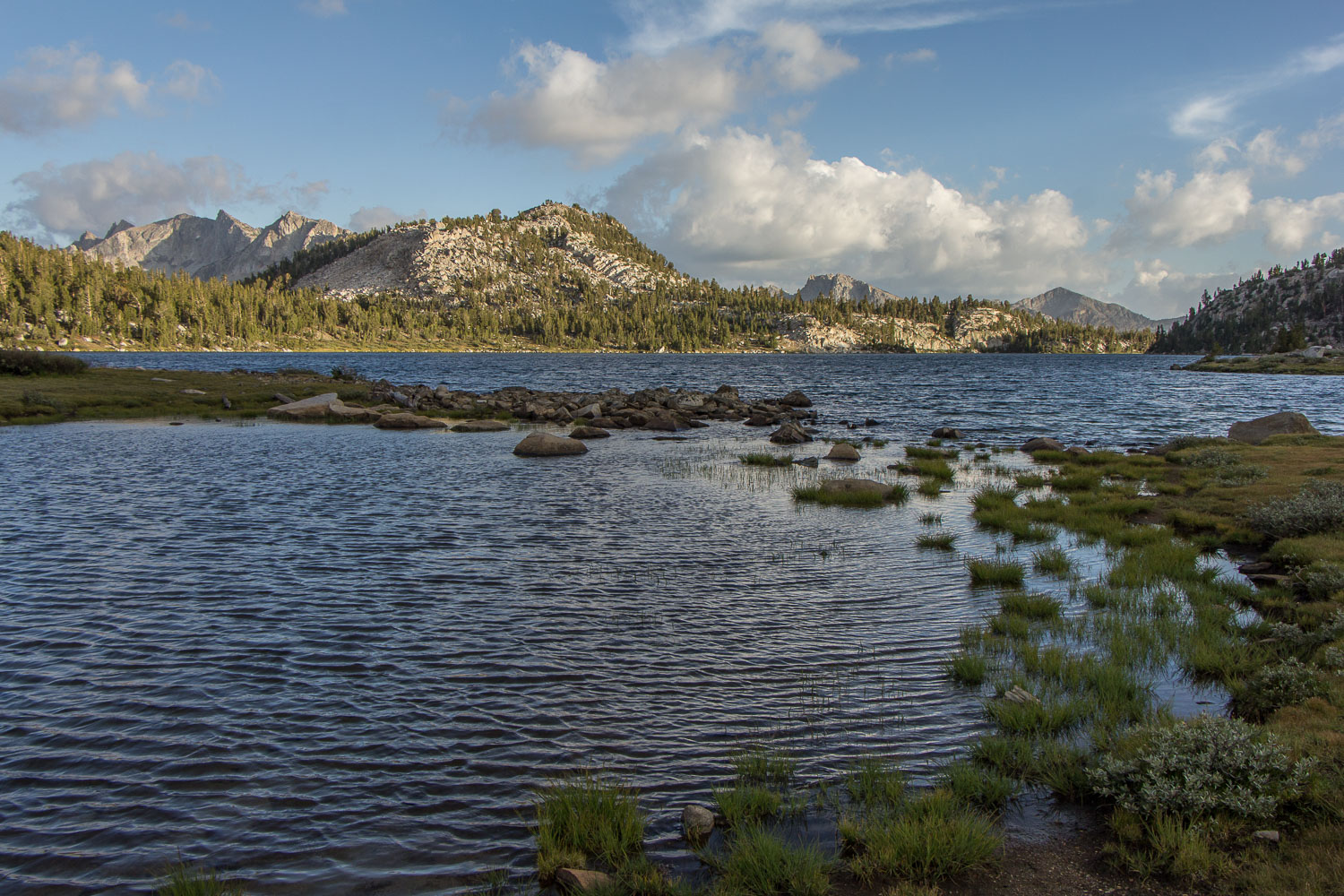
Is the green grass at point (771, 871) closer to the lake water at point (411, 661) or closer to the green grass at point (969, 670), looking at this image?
the lake water at point (411, 661)

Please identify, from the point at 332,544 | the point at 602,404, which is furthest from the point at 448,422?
the point at 332,544

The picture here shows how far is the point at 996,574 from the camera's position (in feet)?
47.0

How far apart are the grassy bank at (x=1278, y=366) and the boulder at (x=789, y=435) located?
146m

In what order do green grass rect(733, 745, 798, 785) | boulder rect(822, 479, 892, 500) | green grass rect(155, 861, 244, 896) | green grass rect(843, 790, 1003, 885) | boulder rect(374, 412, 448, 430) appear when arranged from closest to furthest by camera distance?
green grass rect(155, 861, 244, 896) < green grass rect(843, 790, 1003, 885) < green grass rect(733, 745, 798, 785) < boulder rect(822, 479, 892, 500) < boulder rect(374, 412, 448, 430)

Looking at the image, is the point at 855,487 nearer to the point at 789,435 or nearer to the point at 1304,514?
the point at 1304,514

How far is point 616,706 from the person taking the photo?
901cm

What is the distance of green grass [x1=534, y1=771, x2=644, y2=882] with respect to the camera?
234 inches

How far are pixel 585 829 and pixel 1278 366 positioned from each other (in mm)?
193630

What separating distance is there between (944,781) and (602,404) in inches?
1892

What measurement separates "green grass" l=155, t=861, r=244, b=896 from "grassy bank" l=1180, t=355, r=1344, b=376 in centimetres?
17838

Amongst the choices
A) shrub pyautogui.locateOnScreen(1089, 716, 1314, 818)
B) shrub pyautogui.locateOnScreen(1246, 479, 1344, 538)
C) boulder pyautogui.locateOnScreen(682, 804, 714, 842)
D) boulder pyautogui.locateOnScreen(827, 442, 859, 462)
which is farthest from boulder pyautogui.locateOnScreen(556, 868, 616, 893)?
boulder pyautogui.locateOnScreen(827, 442, 859, 462)

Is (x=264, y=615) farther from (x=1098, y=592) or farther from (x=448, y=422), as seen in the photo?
(x=448, y=422)

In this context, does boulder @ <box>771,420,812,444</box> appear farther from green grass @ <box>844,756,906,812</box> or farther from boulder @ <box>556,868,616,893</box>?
boulder @ <box>556,868,616,893</box>

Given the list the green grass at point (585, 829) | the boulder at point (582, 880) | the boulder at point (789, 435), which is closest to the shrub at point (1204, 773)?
the green grass at point (585, 829)
